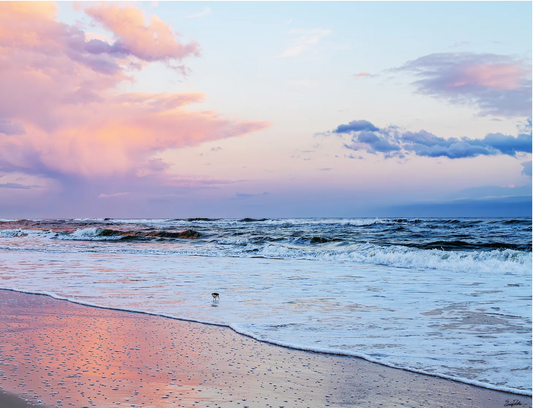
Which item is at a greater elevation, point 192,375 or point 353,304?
point 192,375

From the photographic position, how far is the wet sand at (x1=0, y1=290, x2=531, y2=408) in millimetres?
3480

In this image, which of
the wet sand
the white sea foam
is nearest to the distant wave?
the white sea foam

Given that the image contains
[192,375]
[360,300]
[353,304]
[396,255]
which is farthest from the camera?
[396,255]

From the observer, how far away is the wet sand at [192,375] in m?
3.48

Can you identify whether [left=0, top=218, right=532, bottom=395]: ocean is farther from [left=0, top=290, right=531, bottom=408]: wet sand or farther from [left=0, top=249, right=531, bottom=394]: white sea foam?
[left=0, top=290, right=531, bottom=408]: wet sand

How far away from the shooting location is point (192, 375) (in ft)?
13.2

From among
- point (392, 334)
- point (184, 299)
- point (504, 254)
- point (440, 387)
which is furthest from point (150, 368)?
point (504, 254)

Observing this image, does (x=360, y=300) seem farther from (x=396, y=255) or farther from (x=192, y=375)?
(x=396, y=255)

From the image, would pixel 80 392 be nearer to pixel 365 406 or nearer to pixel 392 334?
pixel 365 406

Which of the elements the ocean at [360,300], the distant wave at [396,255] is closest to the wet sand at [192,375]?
the ocean at [360,300]

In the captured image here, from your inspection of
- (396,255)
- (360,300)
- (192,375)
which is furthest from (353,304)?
(396,255)

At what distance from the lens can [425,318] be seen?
680 centimetres

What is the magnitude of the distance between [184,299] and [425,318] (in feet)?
13.5

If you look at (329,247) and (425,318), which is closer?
(425,318)
